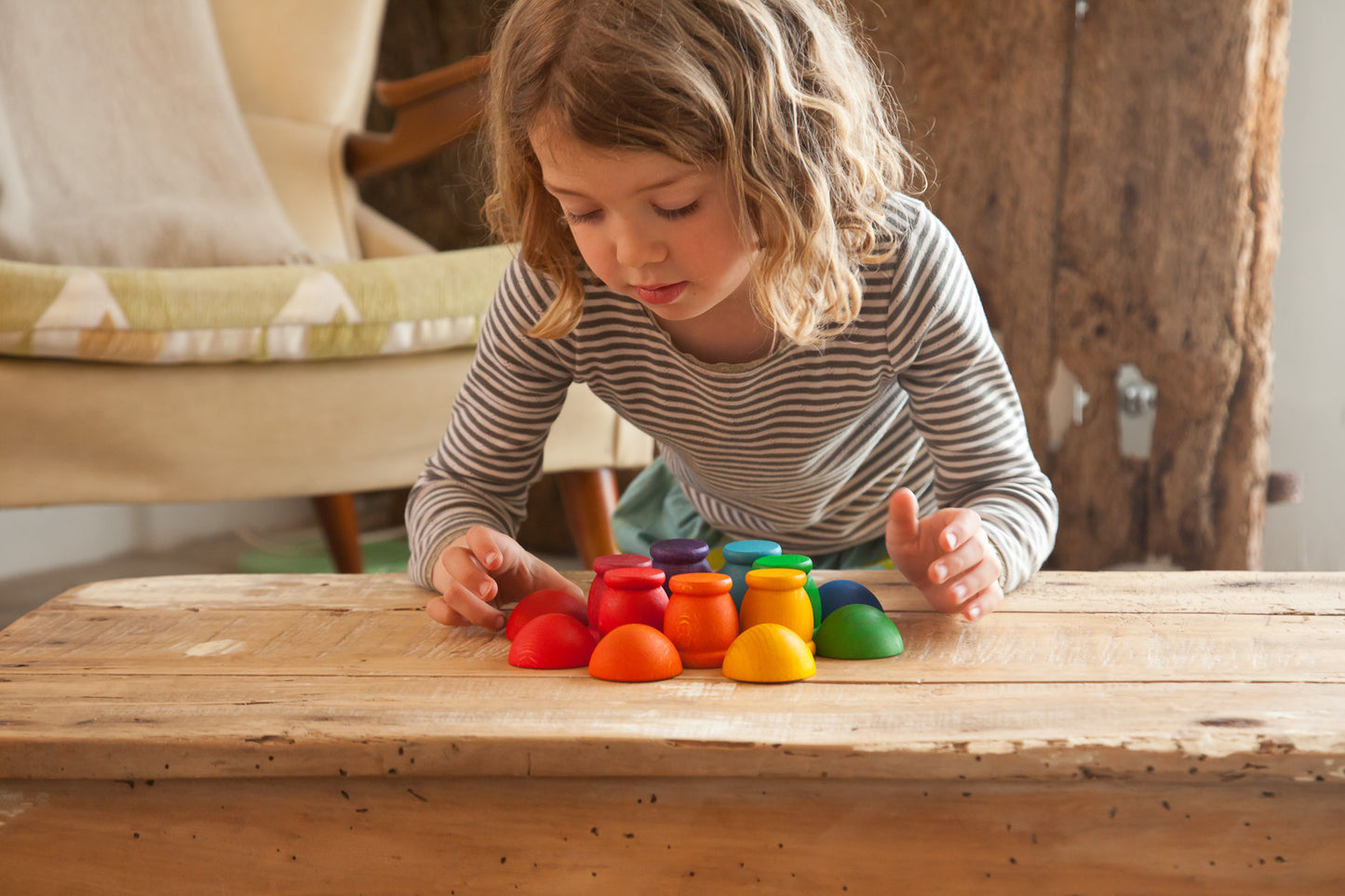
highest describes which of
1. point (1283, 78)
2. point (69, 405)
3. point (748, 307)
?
point (1283, 78)

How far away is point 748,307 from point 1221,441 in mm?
983

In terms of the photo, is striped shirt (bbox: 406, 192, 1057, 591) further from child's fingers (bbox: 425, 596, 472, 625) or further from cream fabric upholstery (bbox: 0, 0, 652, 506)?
cream fabric upholstery (bbox: 0, 0, 652, 506)

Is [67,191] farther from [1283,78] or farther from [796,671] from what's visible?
[1283,78]

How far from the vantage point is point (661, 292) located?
729 millimetres

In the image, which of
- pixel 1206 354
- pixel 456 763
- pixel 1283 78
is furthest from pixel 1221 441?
pixel 456 763

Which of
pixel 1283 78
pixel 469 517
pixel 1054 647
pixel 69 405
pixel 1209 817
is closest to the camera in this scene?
pixel 1209 817

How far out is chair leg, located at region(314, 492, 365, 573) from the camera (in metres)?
1.56

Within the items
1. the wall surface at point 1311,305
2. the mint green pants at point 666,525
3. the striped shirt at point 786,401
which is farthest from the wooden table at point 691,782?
the wall surface at point 1311,305

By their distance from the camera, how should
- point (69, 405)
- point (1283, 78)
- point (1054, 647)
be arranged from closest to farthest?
point (1054, 647)
point (69, 405)
point (1283, 78)

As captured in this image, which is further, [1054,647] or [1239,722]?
[1054,647]

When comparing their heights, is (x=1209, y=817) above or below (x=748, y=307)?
below

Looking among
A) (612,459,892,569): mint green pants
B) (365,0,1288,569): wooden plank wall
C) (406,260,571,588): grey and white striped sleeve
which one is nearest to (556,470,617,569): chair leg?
(612,459,892,569): mint green pants

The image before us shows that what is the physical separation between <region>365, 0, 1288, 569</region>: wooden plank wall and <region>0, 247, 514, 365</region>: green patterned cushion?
308 millimetres

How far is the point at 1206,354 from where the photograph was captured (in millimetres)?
1562
